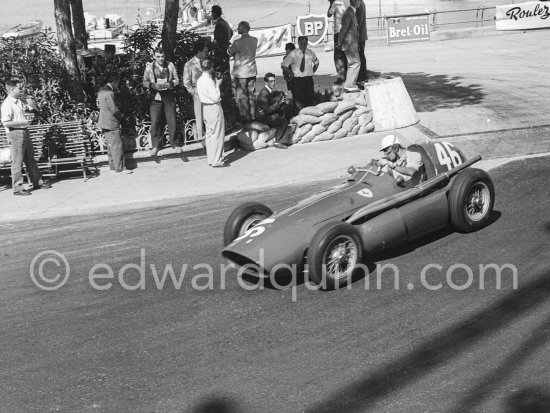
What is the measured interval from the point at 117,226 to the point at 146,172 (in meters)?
3.16

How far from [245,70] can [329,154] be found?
237 centimetres

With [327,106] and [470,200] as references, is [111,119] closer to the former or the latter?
[327,106]

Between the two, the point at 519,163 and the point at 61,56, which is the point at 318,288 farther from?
the point at 61,56

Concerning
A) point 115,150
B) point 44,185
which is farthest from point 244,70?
point 44,185

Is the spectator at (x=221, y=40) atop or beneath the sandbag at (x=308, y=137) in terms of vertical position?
atop

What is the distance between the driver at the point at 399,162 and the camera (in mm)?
9945

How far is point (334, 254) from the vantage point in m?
8.70

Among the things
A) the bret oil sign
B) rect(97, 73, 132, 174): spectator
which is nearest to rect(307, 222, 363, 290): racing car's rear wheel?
rect(97, 73, 132, 174): spectator

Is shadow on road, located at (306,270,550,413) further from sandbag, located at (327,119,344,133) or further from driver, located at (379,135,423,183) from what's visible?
sandbag, located at (327,119,344,133)

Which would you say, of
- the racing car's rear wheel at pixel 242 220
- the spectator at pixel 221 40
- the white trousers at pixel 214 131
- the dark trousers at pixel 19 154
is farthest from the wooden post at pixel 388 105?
the racing car's rear wheel at pixel 242 220

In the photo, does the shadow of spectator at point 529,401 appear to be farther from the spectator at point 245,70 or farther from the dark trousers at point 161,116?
the spectator at point 245,70

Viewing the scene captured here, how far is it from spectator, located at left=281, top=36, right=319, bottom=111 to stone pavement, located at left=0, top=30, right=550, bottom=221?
3.85ft

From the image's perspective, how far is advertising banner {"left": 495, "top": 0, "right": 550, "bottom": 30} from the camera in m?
31.3

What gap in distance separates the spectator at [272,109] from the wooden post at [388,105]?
181cm
